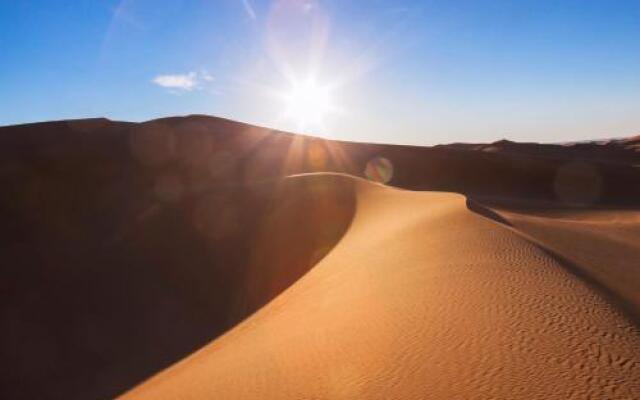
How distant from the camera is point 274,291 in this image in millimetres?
11352

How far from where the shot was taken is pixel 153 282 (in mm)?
12375

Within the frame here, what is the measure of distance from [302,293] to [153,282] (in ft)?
18.7

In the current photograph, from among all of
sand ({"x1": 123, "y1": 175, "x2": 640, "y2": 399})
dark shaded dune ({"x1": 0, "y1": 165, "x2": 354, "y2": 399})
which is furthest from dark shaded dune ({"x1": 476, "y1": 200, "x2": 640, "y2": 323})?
dark shaded dune ({"x1": 0, "y1": 165, "x2": 354, "y2": 399})

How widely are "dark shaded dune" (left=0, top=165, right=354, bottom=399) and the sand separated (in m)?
2.28

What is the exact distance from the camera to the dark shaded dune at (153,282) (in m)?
9.43

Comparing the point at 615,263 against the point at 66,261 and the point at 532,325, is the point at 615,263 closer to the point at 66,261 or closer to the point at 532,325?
the point at 532,325

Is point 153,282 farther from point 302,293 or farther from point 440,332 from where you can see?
point 440,332

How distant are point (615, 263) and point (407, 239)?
4.21 m

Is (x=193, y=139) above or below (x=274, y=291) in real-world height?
above

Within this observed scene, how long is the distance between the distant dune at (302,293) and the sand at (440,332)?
0.10ft

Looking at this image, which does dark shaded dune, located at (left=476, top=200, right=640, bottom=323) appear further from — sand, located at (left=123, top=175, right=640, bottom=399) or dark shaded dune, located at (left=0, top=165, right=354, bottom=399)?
dark shaded dune, located at (left=0, top=165, right=354, bottom=399)

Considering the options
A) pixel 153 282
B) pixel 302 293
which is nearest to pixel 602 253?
pixel 302 293

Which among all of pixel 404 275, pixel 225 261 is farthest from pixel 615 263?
pixel 225 261

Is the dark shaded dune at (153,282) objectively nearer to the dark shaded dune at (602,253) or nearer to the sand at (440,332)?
the sand at (440,332)
